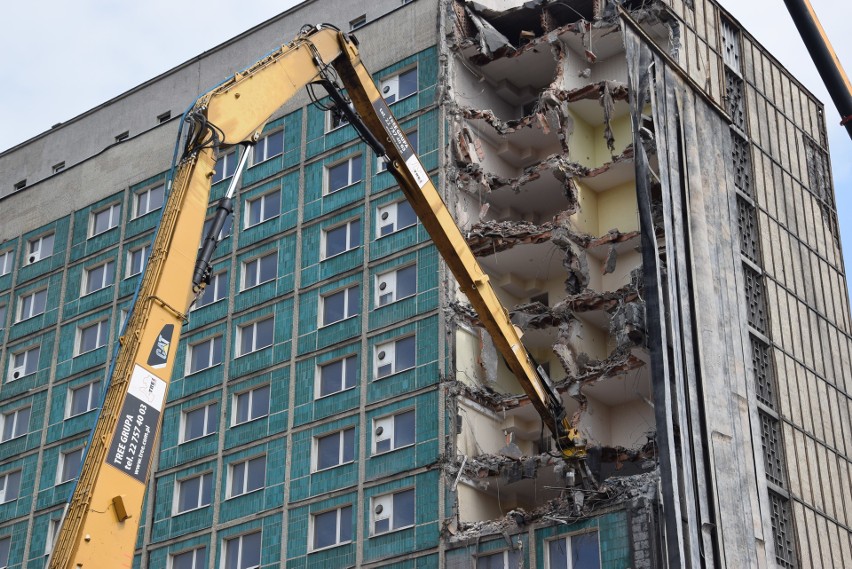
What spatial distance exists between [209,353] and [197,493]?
6.20m

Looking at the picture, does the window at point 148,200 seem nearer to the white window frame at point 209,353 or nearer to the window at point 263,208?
the window at point 263,208

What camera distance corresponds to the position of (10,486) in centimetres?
6644

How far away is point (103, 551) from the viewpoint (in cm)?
2644

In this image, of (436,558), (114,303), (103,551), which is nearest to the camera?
(103,551)

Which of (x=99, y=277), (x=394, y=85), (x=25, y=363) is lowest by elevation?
(x=25, y=363)

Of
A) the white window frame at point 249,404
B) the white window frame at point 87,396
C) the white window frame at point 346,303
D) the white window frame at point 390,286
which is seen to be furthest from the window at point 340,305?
the white window frame at point 87,396

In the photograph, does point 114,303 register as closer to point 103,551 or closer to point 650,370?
point 650,370

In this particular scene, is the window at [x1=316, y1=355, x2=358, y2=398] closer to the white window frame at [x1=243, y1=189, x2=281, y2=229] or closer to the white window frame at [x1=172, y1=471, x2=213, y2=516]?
the white window frame at [x1=172, y1=471, x2=213, y2=516]

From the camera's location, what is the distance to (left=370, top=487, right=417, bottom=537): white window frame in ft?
172

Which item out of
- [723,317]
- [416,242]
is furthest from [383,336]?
→ [723,317]

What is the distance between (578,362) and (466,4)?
16.8m

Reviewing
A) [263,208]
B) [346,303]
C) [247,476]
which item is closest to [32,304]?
[263,208]

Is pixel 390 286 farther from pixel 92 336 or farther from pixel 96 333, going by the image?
pixel 92 336

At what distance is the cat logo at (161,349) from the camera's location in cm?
2875
